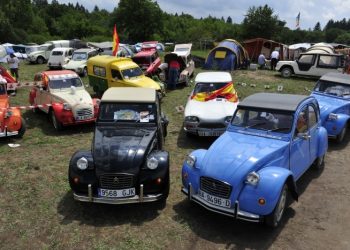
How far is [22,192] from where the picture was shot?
24.7 ft

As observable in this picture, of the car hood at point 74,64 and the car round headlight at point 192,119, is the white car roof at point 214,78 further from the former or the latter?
the car hood at point 74,64

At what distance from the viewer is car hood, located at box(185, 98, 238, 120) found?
1065 cm

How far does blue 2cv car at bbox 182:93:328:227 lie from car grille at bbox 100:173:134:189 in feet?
3.33

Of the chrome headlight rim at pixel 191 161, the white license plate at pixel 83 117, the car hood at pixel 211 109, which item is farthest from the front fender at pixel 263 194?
the white license plate at pixel 83 117

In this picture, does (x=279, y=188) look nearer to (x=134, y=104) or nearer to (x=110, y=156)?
(x=110, y=156)

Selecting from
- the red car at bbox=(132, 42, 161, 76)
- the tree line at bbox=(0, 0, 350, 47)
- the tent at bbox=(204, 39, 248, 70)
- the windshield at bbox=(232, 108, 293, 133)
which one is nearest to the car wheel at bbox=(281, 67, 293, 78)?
the tent at bbox=(204, 39, 248, 70)

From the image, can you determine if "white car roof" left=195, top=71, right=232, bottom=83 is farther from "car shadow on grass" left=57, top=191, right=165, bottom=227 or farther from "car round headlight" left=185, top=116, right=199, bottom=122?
"car shadow on grass" left=57, top=191, right=165, bottom=227

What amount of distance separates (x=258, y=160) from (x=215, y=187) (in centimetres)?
89

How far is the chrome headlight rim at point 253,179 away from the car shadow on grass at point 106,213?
1909 mm

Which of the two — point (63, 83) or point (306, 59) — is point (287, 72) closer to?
point (306, 59)

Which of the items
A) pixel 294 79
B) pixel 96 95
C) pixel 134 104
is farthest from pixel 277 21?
pixel 134 104

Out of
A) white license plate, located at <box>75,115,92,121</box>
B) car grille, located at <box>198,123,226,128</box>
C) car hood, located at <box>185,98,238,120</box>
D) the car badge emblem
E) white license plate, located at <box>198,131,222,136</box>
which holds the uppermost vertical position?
car hood, located at <box>185,98,238,120</box>

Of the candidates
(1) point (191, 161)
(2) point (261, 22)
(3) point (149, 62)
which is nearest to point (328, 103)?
(1) point (191, 161)

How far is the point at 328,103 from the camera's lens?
11211 mm
